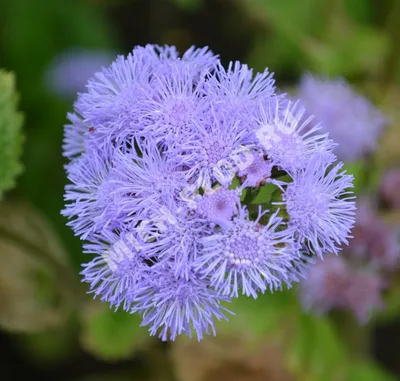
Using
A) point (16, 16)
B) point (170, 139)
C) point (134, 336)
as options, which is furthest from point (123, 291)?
point (16, 16)

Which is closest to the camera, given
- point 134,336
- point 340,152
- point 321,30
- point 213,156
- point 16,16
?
point 213,156

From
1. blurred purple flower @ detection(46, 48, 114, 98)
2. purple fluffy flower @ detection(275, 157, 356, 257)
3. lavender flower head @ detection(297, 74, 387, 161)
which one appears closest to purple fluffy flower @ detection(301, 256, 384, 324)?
lavender flower head @ detection(297, 74, 387, 161)

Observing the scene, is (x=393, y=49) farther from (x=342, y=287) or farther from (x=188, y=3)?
(x=342, y=287)

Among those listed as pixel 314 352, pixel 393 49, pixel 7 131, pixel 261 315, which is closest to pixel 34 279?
pixel 7 131

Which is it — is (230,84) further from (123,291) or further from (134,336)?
(134,336)

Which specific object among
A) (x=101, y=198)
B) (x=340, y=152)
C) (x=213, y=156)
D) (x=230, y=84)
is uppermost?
(x=340, y=152)

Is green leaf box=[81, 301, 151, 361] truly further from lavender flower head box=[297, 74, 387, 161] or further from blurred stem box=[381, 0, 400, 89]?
blurred stem box=[381, 0, 400, 89]

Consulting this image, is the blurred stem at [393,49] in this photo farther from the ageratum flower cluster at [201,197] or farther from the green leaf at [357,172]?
the ageratum flower cluster at [201,197]

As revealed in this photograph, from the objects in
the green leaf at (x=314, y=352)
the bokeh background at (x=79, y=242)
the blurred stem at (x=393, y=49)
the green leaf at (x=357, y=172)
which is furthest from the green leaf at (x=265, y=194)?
the blurred stem at (x=393, y=49)
